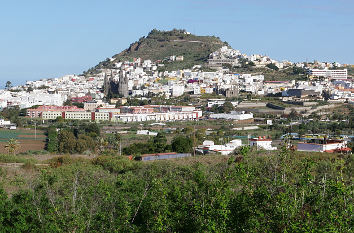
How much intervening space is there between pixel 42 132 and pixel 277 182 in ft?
106

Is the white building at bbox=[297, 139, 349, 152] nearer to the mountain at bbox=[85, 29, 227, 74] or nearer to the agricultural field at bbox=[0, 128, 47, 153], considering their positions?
the agricultural field at bbox=[0, 128, 47, 153]

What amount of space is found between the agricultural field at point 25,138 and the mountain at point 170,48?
4999cm

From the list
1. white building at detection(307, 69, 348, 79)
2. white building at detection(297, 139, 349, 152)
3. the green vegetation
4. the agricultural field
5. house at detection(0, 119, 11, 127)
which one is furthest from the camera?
white building at detection(307, 69, 348, 79)

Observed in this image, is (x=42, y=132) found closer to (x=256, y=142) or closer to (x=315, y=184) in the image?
(x=256, y=142)

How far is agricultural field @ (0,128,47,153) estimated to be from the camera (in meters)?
33.0

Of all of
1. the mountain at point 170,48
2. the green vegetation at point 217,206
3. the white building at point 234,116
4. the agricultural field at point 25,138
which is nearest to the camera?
the green vegetation at point 217,206

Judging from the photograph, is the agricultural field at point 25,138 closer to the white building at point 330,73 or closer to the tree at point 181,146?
the tree at point 181,146

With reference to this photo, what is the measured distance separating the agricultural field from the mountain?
164ft

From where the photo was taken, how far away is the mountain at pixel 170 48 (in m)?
Result: 94.6

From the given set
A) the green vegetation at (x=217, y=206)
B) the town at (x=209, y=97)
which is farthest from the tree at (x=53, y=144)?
the green vegetation at (x=217, y=206)

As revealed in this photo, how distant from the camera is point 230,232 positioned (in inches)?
400

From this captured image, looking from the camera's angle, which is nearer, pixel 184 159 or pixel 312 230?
pixel 312 230

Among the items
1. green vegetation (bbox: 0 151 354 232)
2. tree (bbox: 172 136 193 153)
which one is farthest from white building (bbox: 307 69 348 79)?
green vegetation (bbox: 0 151 354 232)

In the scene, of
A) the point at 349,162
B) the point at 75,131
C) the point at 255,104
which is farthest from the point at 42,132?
the point at 349,162
